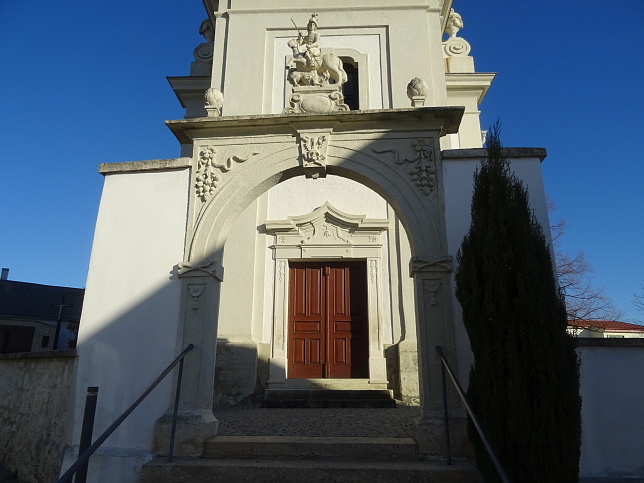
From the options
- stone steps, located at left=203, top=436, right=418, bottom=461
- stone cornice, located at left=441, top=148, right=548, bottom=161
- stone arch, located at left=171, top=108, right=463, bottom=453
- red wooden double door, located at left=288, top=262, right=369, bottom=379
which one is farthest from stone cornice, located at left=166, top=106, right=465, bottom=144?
red wooden double door, located at left=288, top=262, right=369, bottom=379

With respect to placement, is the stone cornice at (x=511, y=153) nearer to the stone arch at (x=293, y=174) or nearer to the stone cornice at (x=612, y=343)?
the stone arch at (x=293, y=174)

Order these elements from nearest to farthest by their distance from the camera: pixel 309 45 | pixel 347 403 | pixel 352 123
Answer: pixel 352 123 → pixel 309 45 → pixel 347 403

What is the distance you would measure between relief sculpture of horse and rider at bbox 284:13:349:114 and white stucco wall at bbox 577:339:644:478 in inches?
151

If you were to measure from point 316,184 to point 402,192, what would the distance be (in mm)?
4662

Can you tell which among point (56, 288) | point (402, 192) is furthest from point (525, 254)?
point (56, 288)

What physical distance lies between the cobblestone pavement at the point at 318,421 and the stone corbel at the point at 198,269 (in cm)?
176

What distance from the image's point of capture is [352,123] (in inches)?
219

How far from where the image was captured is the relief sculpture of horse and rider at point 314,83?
18.8ft

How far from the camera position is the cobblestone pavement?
5.15 m

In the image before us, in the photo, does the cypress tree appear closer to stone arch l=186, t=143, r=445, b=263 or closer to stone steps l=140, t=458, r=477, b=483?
stone steps l=140, t=458, r=477, b=483

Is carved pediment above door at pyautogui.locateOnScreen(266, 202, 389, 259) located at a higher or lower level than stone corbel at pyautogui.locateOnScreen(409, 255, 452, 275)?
higher

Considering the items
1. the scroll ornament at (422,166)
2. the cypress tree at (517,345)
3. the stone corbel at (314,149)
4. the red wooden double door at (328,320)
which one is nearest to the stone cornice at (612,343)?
the cypress tree at (517,345)

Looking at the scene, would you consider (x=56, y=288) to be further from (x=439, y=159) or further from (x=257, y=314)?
(x=439, y=159)

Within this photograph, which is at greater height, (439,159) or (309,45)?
(309,45)
